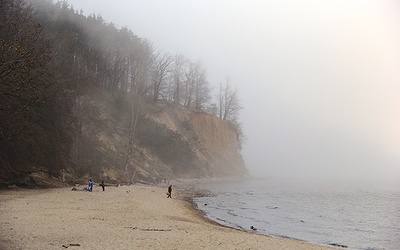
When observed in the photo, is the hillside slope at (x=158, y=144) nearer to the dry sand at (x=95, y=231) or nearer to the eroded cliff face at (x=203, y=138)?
the eroded cliff face at (x=203, y=138)

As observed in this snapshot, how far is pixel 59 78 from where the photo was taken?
33062 millimetres

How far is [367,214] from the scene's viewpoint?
3409 cm

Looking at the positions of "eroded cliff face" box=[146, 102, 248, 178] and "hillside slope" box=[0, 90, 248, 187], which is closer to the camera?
"hillside slope" box=[0, 90, 248, 187]

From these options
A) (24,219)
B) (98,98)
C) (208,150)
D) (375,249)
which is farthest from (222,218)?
(208,150)

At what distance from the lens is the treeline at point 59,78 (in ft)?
49.0

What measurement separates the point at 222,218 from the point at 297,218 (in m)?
7.60

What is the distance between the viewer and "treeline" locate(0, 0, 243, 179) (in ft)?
49.0

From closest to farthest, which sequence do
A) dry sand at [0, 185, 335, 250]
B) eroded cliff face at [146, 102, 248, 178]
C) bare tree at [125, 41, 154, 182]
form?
dry sand at [0, 185, 335, 250] → bare tree at [125, 41, 154, 182] → eroded cliff face at [146, 102, 248, 178]

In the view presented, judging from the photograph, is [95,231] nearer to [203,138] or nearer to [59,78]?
[59,78]

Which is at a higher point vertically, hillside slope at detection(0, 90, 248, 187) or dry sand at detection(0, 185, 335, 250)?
hillside slope at detection(0, 90, 248, 187)

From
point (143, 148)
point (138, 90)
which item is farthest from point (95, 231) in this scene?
point (143, 148)

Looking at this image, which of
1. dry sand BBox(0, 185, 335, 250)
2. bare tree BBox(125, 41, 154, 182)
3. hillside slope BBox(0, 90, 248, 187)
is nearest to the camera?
dry sand BBox(0, 185, 335, 250)

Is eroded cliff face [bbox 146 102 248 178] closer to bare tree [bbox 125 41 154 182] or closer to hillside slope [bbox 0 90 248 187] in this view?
hillside slope [bbox 0 90 248 187]

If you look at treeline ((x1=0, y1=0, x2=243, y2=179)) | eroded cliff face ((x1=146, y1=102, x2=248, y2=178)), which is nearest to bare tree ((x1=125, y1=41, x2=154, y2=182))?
treeline ((x1=0, y1=0, x2=243, y2=179))
